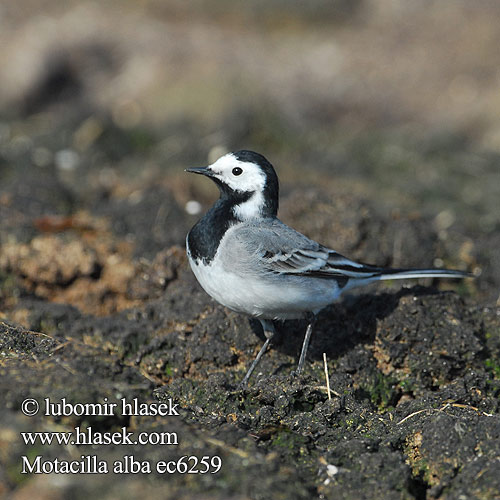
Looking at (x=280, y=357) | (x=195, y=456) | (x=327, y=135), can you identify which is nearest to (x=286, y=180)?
(x=327, y=135)

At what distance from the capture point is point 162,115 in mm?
13633

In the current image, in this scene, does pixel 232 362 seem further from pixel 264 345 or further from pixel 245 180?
pixel 245 180

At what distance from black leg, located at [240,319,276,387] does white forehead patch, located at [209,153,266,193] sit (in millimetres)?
1051

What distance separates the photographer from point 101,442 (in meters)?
3.62

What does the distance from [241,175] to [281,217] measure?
207 cm

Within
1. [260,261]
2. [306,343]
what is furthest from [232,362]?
[260,261]

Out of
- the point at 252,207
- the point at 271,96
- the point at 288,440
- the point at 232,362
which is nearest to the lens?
the point at 288,440

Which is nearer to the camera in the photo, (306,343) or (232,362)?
(306,343)

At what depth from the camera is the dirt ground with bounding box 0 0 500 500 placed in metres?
3.80

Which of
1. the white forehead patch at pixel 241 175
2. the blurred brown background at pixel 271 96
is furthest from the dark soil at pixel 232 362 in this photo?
the white forehead patch at pixel 241 175

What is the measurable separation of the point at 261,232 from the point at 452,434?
86.2 inches

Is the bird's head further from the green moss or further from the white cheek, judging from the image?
the green moss

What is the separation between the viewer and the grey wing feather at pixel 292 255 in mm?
5504

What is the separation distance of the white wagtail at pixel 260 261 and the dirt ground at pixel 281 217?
360 millimetres
